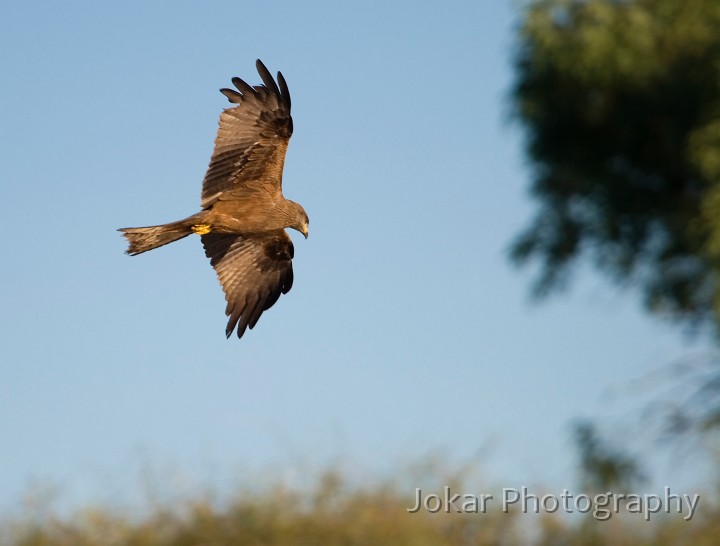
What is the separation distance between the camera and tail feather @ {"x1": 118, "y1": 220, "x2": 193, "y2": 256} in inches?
377

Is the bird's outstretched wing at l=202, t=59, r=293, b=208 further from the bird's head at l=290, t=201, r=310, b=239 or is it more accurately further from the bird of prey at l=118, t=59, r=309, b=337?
the bird's head at l=290, t=201, r=310, b=239

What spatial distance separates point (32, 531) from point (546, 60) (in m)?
→ 10.3

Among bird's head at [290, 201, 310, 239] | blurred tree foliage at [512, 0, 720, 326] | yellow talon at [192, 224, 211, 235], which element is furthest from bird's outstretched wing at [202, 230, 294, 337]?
blurred tree foliage at [512, 0, 720, 326]

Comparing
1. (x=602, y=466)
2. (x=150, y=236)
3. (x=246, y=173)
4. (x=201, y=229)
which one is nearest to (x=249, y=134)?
(x=246, y=173)

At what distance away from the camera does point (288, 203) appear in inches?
409

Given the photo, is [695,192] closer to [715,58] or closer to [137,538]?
[715,58]

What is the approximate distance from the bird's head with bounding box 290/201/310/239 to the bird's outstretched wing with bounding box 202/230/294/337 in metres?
0.27

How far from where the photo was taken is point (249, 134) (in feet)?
32.6

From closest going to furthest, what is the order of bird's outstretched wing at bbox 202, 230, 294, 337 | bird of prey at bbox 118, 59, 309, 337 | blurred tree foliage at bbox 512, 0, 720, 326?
bird of prey at bbox 118, 59, 309, 337
bird's outstretched wing at bbox 202, 230, 294, 337
blurred tree foliage at bbox 512, 0, 720, 326

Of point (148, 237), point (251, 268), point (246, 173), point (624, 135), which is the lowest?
point (148, 237)

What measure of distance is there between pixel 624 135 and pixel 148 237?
33.5 ft

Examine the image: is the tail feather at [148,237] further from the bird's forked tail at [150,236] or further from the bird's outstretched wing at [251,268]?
the bird's outstretched wing at [251,268]

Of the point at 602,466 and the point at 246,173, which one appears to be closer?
the point at 246,173

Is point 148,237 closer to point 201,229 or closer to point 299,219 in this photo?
point 201,229
